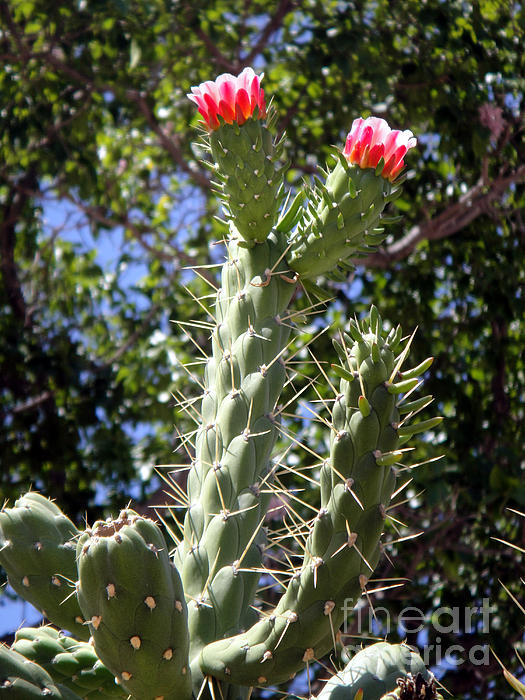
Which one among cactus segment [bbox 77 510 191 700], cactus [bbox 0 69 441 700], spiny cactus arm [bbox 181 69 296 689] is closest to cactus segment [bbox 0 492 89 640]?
cactus [bbox 0 69 441 700]

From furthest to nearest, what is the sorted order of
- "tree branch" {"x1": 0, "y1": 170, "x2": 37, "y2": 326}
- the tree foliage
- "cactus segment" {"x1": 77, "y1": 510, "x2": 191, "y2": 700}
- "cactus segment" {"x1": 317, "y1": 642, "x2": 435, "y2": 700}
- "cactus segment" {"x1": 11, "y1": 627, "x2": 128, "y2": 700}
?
"tree branch" {"x1": 0, "y1": 170, "x2": 37, "y2": 326} < the tree foliage < "cactus segment" {"x1": 11, "y1": 627, "x2": 128, "y2": 700} < "cactus segment" {"x1": 317, "y1": 642, "x2": 435, "y2": 700} < "cactus segment" {"x1": 77, "y1": 510, "x2": 191, "y2": 700}

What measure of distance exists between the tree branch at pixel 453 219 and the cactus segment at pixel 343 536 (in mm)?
2804

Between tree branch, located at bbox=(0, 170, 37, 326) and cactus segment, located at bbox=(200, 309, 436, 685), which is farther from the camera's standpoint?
tree branch, located at bbox=(0, 170, 37, 326)

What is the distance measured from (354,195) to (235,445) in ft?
1.80

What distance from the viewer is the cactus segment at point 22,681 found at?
1249 millimetres

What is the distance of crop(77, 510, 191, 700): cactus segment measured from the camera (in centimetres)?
121

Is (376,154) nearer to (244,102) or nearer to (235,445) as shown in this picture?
(244,102)

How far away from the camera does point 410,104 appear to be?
14.6ft

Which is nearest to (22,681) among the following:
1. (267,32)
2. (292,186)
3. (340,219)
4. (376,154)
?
(340,219)

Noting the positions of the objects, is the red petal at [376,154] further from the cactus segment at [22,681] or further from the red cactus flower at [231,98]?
the cactus segment at [22,681]

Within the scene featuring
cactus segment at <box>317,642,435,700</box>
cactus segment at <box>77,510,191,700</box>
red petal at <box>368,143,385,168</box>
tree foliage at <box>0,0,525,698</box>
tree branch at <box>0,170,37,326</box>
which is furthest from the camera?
tree branch at <box>0,170,37,326</box>

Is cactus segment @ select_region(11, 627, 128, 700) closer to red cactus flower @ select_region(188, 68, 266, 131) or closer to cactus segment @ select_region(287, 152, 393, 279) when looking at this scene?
cactus segment @ select_region(287, 152, 393, 279)

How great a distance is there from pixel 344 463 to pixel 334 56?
321cm

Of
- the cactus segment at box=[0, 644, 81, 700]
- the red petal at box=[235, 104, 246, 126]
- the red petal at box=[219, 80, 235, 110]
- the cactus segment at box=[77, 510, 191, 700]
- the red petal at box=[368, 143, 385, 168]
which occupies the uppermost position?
the red petal at box=[219, 80, 235, 110]
